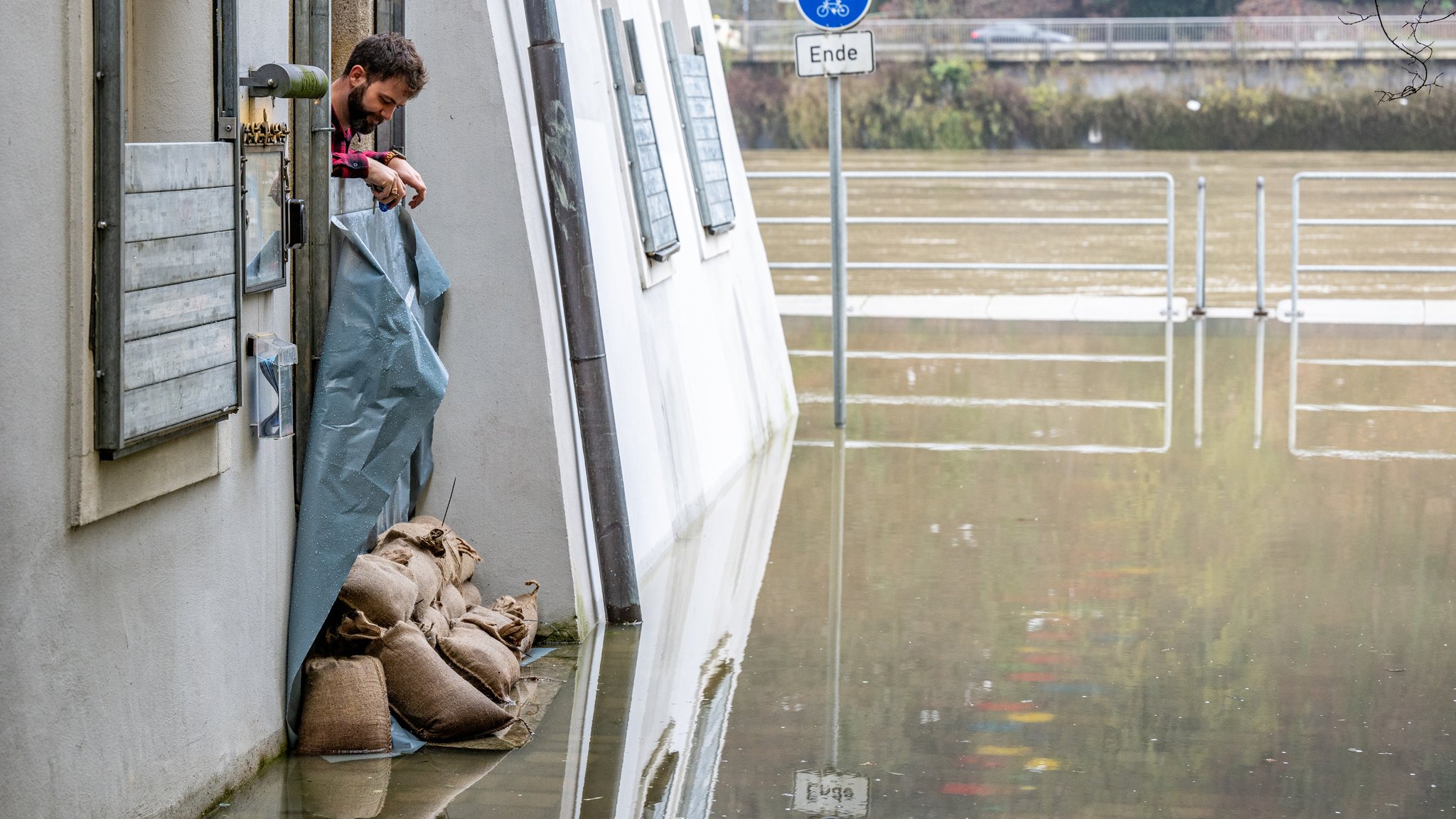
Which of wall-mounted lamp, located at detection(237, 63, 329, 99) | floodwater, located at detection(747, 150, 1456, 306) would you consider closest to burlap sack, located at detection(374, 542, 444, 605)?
wall-mounted lamp, located at detection(237, 63, 329, 99)

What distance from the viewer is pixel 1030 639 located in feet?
19.8

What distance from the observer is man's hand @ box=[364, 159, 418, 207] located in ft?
16.7

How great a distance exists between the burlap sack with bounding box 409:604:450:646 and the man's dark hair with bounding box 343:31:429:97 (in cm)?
146

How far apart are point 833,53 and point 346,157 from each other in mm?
4997

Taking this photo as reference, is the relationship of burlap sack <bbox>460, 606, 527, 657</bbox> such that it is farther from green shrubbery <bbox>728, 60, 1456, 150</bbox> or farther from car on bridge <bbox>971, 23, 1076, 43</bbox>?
car on bridge <bbox>971, 23, 1076, 43</bbox>

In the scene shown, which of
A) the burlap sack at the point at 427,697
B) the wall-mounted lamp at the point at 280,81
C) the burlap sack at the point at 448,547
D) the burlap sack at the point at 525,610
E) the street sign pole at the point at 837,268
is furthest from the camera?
the street sign pole at the point at 837,268

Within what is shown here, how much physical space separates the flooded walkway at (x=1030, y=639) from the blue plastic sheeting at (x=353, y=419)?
0.47m

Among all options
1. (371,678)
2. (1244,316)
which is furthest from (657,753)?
(1244,316)

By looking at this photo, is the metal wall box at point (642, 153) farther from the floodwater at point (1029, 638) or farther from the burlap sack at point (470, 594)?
the burlap sack at point (470, 594)

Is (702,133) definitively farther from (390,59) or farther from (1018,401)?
(390,59)

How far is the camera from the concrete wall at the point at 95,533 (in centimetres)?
350

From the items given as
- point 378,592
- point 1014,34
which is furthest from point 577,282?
point 1014,34

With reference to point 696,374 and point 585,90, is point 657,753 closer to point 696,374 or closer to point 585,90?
point 585,90

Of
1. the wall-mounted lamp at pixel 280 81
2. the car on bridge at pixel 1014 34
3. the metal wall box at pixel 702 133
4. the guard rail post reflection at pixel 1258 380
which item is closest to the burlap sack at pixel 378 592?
the wall-mounted lamp at pixel 280 81
